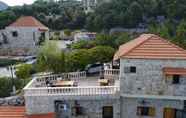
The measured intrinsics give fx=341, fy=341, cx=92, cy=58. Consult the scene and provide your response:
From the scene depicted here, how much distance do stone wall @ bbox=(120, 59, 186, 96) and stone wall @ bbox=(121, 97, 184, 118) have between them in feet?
2.35

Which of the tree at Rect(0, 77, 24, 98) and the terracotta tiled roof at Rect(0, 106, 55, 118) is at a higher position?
the terracotta tiled roof at Rect(0, 106, 55, 118)

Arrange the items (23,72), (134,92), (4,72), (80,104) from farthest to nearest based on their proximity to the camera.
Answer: (4,72) < (23,72) < (80,104) < (134,92)

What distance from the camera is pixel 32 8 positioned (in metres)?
81.4

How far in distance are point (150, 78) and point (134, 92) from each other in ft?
3.94

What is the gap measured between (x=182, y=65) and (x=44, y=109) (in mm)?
7987

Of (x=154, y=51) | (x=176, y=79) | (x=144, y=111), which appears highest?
(x=154, y=51)

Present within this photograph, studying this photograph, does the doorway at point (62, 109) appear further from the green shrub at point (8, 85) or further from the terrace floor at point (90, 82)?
the green shrub at point (8, 85)

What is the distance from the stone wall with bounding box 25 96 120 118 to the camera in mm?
19016

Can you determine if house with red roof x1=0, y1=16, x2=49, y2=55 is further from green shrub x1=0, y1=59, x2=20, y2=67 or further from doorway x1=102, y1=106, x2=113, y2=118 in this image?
doorway x1=102, y1=106, x2=113, y2=118

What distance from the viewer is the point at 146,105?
19484mm

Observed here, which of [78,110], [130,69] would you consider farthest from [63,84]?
[130,69]

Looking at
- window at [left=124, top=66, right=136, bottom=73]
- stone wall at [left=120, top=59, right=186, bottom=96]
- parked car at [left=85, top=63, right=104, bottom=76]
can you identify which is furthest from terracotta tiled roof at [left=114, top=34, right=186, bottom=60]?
parked car at [left=85, top=63, right=104, bottom=76]

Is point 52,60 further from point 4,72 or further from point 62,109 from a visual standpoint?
point 4,72

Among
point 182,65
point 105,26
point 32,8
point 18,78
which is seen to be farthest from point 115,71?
point 32,8
